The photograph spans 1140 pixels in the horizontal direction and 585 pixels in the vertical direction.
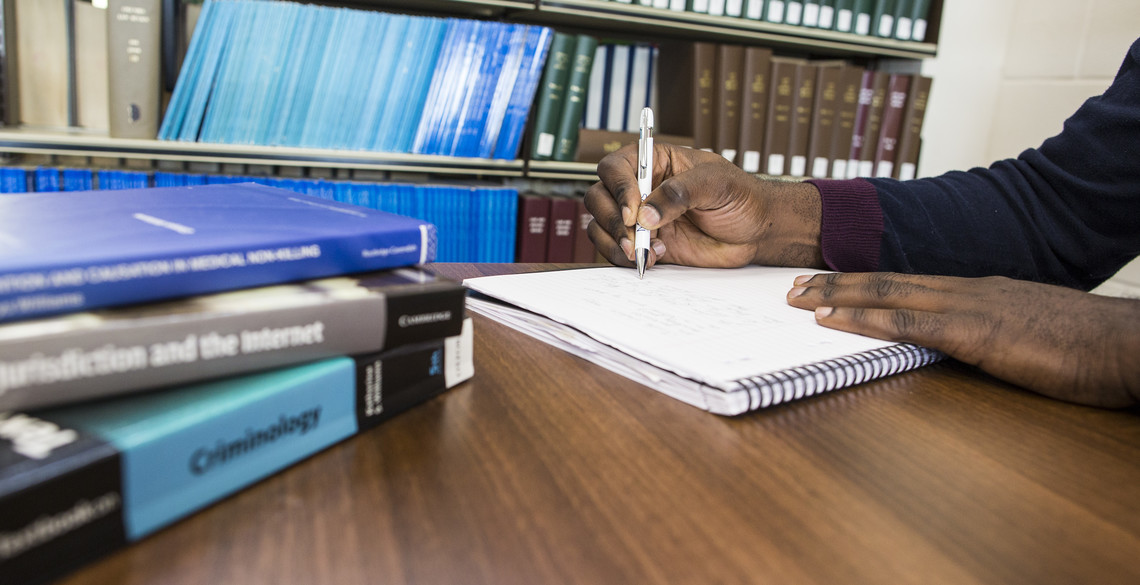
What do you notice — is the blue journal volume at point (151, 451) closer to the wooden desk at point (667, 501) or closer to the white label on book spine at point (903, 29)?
the wooden desk at point (667, 501)

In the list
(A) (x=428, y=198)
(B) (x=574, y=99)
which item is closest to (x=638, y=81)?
(B) (x=574, y=99)

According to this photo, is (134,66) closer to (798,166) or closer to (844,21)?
(798,166)

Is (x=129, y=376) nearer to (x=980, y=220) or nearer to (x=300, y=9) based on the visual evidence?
(x=980, y=220)

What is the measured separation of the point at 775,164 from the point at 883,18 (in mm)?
535

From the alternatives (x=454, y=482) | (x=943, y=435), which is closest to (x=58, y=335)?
(x=454, y=482)

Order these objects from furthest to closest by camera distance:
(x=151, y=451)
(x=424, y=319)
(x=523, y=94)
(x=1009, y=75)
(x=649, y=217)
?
(x=1009, y=75), (x=523, y=94), (x=649, y=217), (x=424, y=319), (x=151, y=451)

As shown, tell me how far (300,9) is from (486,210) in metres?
0.63

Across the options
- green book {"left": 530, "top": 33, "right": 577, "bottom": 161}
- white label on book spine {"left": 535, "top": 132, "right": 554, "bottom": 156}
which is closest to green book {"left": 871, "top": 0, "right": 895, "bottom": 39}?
green book {"left": 530, "top": 33, "right": 577, "bottom": 161}

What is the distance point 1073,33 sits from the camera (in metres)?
2.03

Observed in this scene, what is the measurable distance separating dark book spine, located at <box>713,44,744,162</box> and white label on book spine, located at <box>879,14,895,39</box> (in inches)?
18.3

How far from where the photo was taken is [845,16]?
76.0 inches

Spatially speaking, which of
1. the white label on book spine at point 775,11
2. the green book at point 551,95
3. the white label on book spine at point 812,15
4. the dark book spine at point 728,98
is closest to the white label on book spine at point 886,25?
the white label on book spine at point 812,15

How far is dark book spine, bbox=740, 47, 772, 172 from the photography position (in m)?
1.86

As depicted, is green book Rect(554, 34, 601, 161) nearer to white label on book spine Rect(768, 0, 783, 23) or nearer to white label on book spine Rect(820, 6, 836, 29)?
white label on book spine Rect(768, 0, 783, 23)
